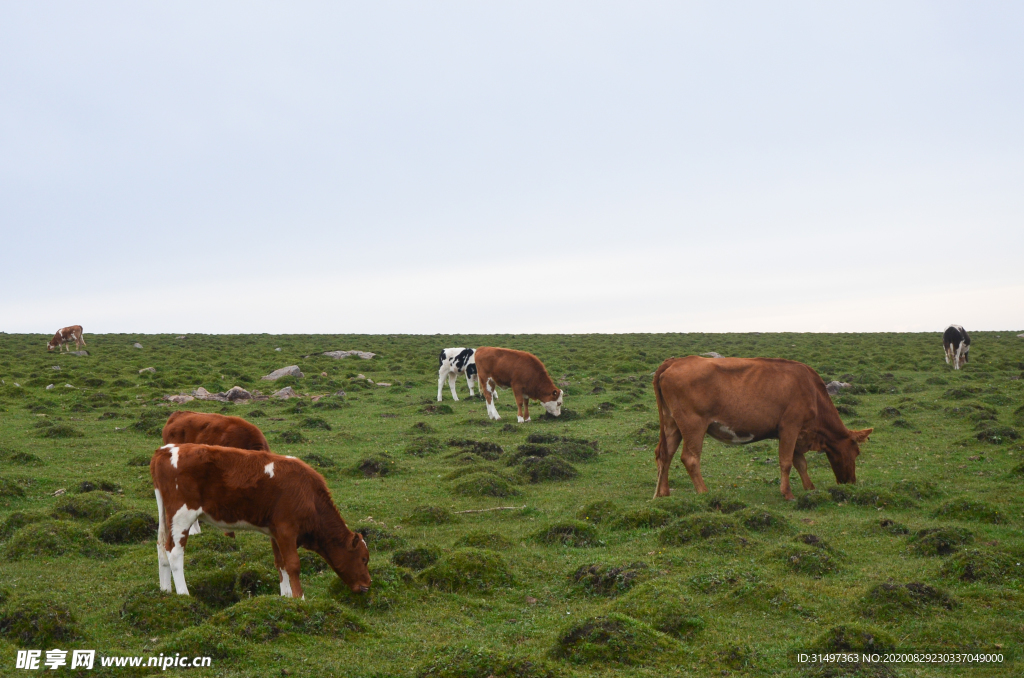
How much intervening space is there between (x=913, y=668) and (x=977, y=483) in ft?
32.7

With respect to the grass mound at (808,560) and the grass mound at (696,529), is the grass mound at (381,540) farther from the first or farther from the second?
the grass mound at (808,560)

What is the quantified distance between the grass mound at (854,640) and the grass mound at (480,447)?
12110 millimetres

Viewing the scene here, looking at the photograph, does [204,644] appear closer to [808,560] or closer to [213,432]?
[213,432]

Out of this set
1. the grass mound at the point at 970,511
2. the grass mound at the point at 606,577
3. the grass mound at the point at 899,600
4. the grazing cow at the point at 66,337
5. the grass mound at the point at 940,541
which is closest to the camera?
the grass mound at the point at 899,600

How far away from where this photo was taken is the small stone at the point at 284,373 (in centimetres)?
3701

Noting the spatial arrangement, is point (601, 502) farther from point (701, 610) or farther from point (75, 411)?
point (75, 411)

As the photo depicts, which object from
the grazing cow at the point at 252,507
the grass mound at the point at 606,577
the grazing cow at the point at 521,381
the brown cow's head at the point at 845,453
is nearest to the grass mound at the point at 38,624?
the grazing cow at the point at 252,507

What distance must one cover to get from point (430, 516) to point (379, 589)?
13.0 ft

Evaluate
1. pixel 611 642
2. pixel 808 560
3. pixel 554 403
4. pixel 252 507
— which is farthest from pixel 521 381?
pixel 611 642

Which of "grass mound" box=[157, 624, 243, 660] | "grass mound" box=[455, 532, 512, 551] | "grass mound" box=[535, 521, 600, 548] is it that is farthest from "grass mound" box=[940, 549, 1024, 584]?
"grass mound" box=[157, 624, 243, 660]

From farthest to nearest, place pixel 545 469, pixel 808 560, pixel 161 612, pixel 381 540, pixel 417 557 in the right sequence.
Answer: pixel 545 469 → pixel 381 540 → pixel 417 557 → pixel 808 560 → pixel 161 612

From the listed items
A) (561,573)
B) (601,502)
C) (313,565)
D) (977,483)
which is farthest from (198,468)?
(977,483)

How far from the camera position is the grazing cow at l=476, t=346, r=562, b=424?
26.7m

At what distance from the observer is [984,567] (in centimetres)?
1021
